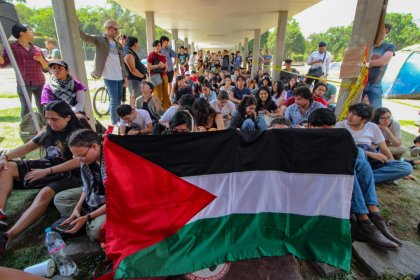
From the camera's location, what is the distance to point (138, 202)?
80.5 inches

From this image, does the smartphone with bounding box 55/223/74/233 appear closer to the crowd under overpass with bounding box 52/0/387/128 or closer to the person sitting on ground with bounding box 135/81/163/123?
the person sitting on ground with bounding box 135/81/163/123

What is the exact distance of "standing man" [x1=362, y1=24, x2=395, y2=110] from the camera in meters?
4.04

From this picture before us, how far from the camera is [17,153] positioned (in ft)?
9.40

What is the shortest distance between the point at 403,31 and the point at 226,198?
72964 mm

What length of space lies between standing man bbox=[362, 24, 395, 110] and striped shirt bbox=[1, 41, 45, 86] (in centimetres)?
564

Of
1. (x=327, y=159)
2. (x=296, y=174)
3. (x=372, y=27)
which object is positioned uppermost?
(x=372, y=27)

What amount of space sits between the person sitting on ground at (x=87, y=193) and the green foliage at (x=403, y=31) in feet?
212

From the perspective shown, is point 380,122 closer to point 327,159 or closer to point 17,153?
point 327,159

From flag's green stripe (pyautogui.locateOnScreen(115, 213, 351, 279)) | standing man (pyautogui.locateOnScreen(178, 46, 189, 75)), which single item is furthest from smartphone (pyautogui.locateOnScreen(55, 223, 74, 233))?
standing man (pyautogui.locateOnScreen(178, 46, 189, 75))

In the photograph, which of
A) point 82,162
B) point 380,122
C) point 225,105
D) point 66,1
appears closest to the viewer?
point 82,162

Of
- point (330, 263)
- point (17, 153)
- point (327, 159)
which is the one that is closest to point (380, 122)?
point (327, 159)

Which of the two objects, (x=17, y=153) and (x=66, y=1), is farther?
(x=66, y=1)

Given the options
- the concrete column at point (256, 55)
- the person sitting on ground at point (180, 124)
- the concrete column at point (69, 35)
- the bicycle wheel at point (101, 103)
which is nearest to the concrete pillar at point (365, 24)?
the person sitting on ground at point (180, 124)

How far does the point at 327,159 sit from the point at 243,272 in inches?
47.3
